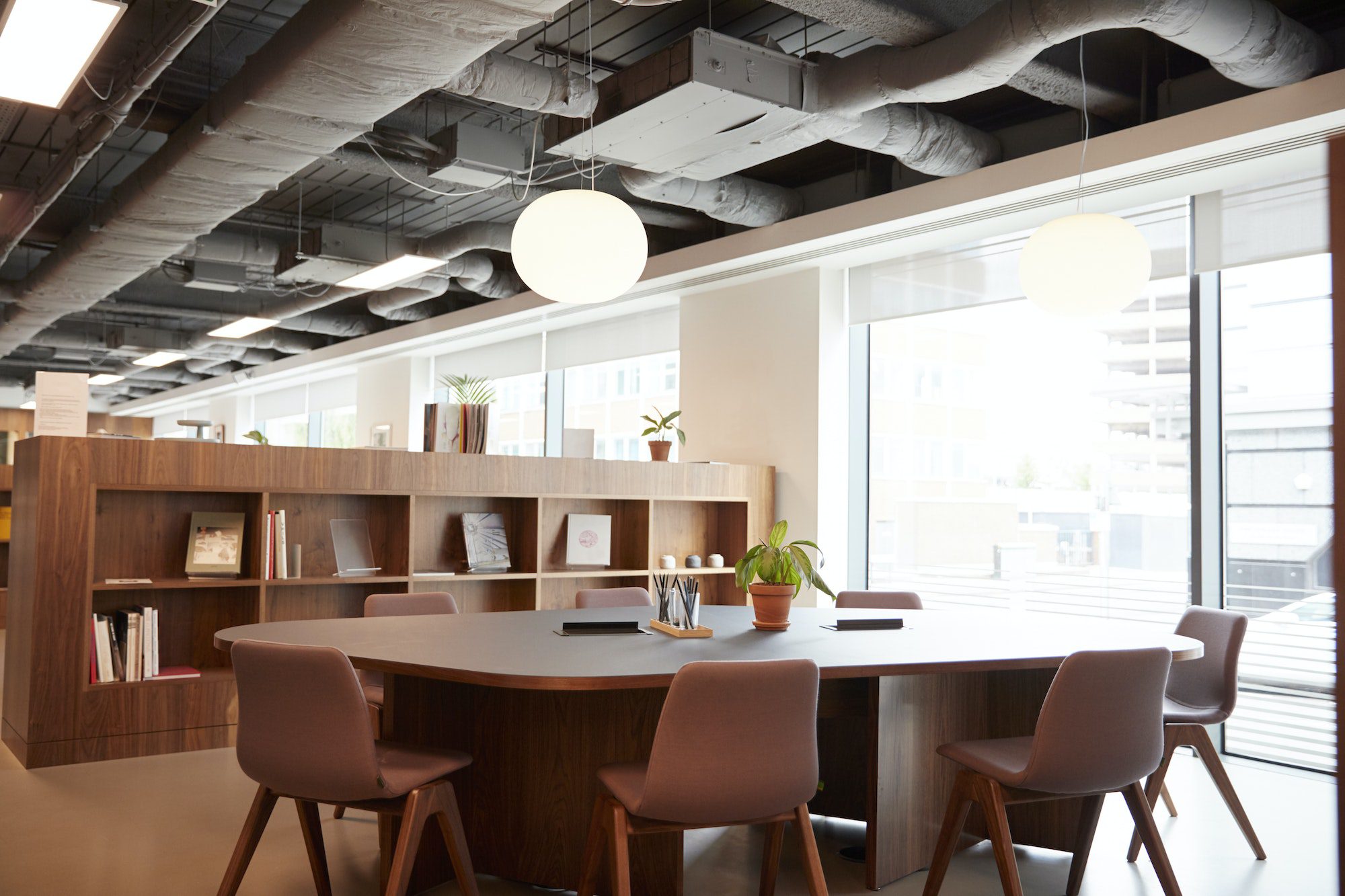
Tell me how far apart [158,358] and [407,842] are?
1092 centimetres

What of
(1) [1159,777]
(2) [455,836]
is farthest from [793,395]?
(2) [455,836]

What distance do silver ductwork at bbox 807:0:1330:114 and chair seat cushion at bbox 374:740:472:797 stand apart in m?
3.07

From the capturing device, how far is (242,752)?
8.55 ft

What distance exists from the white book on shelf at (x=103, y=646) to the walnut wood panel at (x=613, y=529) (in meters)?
A: 2.27

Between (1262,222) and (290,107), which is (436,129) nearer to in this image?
(290,107)

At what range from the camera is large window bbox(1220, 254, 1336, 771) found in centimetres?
487

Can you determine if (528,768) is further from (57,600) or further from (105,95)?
(105,95)

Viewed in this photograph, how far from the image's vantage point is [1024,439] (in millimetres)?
6102

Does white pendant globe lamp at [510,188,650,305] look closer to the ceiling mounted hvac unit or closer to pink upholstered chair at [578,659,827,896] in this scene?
the ceiling mounted hvac unit

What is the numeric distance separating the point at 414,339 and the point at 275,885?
7.73 meters

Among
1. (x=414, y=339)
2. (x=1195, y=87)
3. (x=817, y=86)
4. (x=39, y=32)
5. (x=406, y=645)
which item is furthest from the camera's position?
(x=414, y=339)

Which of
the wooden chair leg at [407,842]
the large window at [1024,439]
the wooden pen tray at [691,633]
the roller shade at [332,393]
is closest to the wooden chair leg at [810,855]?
the wooden pen tray at [691,633]

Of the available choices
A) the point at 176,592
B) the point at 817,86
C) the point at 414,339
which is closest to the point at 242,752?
the point at 176,592

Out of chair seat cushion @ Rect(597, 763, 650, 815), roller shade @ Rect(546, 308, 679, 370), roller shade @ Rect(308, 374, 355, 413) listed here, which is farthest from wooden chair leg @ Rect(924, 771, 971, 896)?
roller shade @ Rect(308, 374, 355, 413)
